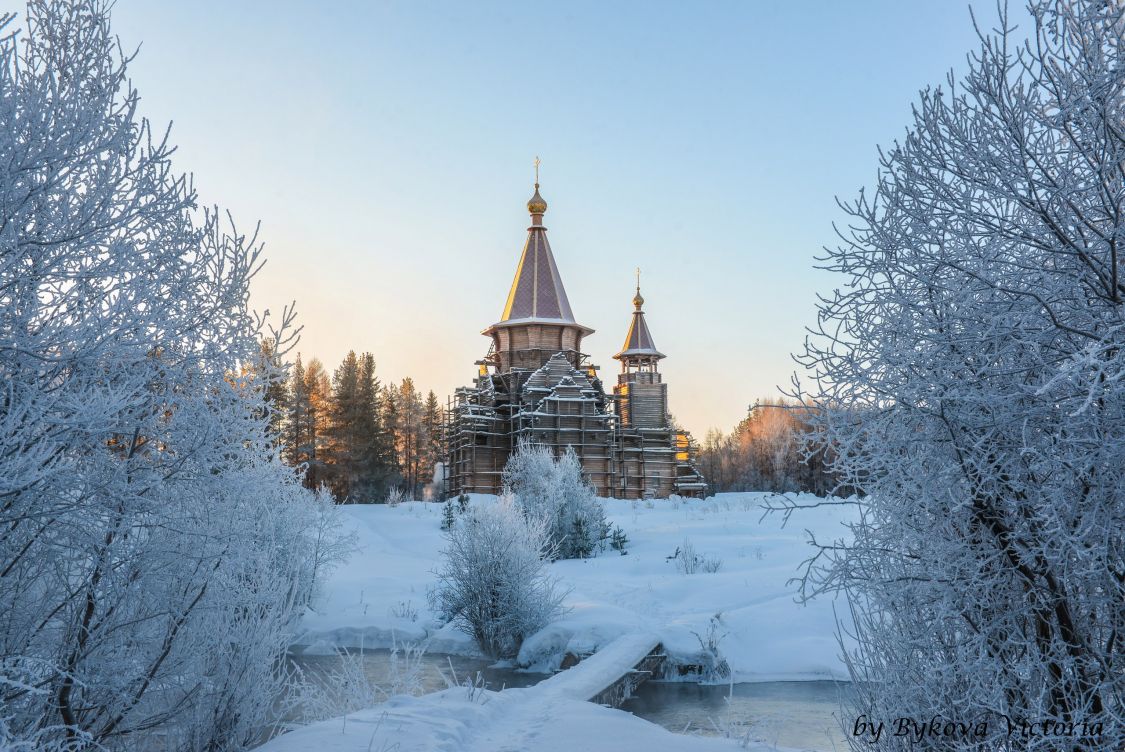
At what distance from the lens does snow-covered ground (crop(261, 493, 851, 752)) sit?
6.36 metres

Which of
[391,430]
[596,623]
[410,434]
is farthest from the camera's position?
[410,434]

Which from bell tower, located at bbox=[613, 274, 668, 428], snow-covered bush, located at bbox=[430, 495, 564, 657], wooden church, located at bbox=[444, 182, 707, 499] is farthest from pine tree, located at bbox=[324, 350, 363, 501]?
snow-covered bush, located at bbox=[430, 495, 564, 657]

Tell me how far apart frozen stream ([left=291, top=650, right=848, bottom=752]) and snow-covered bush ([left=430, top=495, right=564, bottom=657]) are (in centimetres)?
94

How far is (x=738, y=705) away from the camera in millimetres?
9961

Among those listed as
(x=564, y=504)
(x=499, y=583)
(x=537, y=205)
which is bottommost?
(x=499, y=583)

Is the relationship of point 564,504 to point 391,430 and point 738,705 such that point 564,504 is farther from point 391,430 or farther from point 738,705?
point 391,430

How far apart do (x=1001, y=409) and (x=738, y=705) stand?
24.6ft

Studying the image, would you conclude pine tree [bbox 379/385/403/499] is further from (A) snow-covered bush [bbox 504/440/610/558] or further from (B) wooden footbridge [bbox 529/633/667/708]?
(B) wooden footbridge [bbox 529/633/667/708]

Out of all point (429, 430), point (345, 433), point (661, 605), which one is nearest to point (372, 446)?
point (345, 433)

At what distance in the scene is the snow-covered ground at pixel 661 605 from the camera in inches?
479

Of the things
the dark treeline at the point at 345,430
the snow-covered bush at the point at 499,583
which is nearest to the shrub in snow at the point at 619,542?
the snow-covered bush at the point at 499,583

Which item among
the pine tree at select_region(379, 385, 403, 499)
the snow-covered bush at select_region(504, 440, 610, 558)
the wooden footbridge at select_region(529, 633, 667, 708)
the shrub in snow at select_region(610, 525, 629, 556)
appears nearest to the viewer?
the wooden footbridge at select_region(529, 633, 667, 708)

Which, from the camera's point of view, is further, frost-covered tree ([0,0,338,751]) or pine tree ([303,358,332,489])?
pine tree ([303,358,332,489])

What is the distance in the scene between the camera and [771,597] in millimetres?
14328
